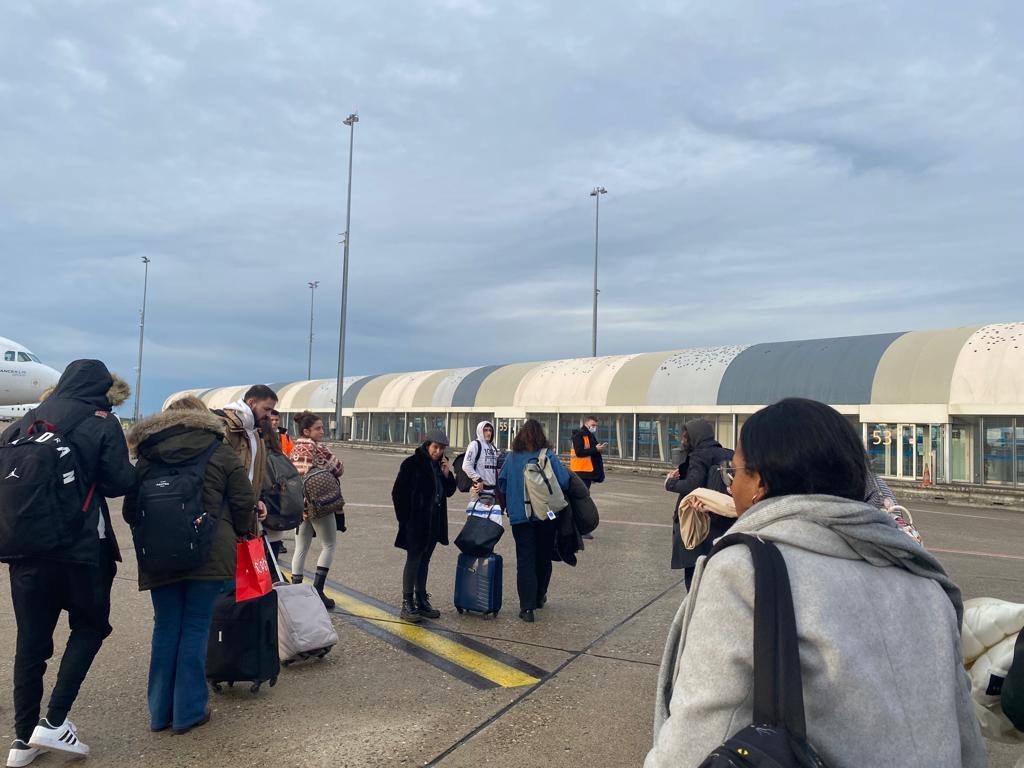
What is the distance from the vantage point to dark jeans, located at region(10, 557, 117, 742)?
3576 mm

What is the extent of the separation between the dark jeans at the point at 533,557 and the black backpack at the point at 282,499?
1.81 m

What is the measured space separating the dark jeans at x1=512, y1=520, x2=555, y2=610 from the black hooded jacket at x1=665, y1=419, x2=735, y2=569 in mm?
1149

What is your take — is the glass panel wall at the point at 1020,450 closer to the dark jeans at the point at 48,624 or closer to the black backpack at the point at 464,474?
the black backpack at the point at 464,474

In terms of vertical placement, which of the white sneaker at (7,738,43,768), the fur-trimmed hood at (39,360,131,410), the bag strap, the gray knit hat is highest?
the fur-trimmed hood at (39,360,131,410)

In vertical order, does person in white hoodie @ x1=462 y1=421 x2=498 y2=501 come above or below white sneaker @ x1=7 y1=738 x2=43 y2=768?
above

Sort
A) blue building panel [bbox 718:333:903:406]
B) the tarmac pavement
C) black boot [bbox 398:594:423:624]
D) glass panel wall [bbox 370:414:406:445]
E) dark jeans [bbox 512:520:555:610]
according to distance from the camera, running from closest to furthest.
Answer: the tarmac pavement < black boot [bbox 398:594:423:624] < dark jeans [bbox 512:520:555:610] < blue building panel [bbox 718:333:903:406] < glass panel wall [bbox 370:414:406:445]

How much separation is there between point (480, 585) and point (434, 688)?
5.39 feet

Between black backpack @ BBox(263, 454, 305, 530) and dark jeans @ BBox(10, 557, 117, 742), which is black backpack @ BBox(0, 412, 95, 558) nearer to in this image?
dark jeans @ BBox(10, 557, 117, 742)

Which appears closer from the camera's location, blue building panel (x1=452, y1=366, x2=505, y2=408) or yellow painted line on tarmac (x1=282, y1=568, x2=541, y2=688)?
yellow painted line on tarmac (x1=282, y1=568, x2=541, y2=688)

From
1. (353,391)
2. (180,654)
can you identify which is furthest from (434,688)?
(353,391)

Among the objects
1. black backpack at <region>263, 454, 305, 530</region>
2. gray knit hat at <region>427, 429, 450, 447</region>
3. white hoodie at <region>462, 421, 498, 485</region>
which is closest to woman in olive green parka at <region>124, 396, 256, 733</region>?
black backpack at <region>263, 454, 305, 530</region>

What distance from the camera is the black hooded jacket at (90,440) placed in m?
3.65

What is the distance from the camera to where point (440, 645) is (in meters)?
5.44

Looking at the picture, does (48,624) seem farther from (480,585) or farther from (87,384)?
(480,585)
